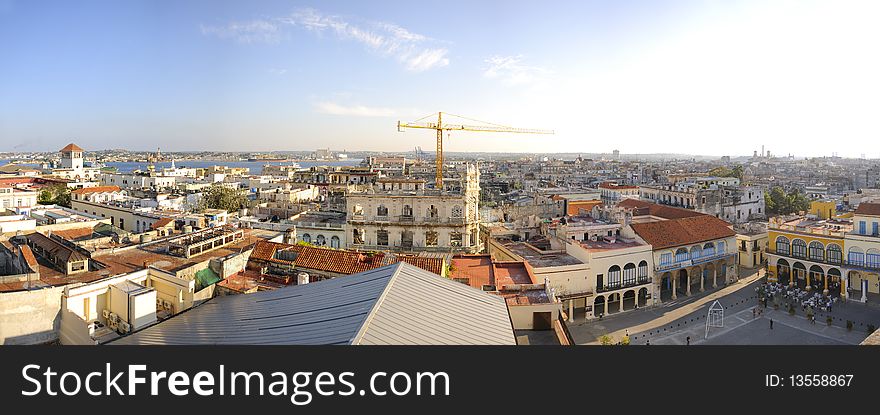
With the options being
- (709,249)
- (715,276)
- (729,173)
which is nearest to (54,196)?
(709,249)

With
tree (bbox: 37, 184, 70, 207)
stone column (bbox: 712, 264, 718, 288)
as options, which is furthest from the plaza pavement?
tree (bbox: 37, 184, 70, 207)

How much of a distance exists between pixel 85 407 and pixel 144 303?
631 cm

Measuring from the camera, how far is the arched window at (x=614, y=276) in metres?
23.9

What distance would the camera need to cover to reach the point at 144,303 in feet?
38.2

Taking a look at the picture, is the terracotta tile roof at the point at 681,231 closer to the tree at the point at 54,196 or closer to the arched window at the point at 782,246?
the arched window at the point at 782,246

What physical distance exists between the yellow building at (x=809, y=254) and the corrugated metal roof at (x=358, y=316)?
23933 mm

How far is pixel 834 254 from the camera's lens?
1037 inches

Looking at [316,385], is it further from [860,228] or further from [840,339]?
[860,228]

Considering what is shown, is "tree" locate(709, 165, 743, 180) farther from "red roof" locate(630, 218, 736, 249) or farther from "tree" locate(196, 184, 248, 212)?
"tree" locate(196, 184, 248, 212)

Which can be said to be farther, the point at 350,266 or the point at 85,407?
the point at 350,266

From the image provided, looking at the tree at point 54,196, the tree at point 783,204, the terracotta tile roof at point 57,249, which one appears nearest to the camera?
the terracotta tile roof at point 57,249

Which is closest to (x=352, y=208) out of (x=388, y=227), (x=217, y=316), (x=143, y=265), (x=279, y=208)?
(x=388, y=227)

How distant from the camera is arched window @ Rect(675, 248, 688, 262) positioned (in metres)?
26.3

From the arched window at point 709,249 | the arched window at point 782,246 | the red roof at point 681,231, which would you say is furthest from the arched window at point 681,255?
the arched window at point 782,246
